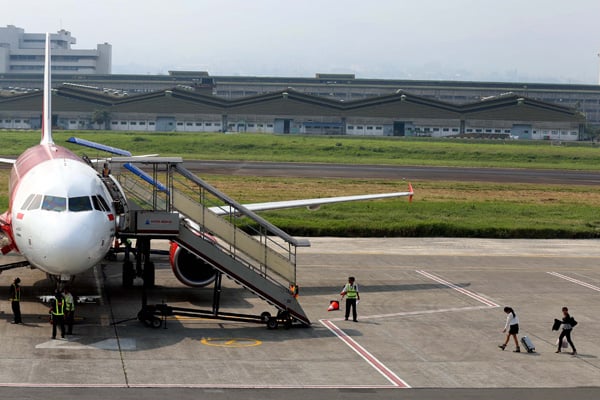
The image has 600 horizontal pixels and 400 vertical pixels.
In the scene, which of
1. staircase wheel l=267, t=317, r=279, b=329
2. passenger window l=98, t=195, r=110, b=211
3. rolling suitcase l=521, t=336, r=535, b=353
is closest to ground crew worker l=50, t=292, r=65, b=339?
passenger window l=98, t=195, r=110, b=211

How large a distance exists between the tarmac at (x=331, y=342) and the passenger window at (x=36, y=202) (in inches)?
166

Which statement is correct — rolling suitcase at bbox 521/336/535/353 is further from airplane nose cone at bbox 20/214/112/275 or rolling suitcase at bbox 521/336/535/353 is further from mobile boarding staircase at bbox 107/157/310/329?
airplane nose cone at bbox 20/214/112/275

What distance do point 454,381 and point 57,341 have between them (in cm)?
1284

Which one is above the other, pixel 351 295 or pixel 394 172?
pixel 394 172

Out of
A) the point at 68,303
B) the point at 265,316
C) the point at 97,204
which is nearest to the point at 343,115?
the point at 265,316

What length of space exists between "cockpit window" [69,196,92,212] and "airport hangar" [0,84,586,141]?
161m

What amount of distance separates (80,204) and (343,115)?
164 metres

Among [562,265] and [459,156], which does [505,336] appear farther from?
[459,156]

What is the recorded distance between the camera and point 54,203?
30.9m

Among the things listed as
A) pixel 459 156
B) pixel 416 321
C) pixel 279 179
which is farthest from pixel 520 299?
pixel 459 156

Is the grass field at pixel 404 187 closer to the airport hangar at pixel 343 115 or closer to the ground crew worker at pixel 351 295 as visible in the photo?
the ground crew worker at pixel 351 295

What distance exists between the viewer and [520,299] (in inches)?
1593

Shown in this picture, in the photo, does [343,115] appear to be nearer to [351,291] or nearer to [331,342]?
[351,291]

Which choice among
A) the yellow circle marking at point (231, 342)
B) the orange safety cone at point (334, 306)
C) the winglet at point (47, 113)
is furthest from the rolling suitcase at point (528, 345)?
the winglet at point (47, 113)
